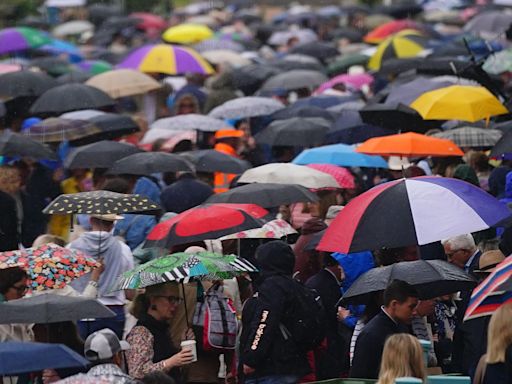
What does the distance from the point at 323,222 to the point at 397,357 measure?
13.6 ft

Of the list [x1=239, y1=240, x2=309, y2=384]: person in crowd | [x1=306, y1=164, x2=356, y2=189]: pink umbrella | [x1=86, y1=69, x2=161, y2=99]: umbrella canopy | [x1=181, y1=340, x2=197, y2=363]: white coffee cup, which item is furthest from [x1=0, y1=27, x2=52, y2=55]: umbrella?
[x1=181, y1=340, x2=197, y2=363]: white coffee cup

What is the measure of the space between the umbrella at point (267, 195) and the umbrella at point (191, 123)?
4491mm

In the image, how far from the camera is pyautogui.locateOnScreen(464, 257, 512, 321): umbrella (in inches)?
341

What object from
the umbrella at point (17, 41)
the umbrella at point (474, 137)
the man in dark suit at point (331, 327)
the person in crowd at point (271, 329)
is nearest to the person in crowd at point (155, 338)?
the person in crowd at point (271, 329)

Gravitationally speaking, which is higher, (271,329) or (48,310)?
(48,310)

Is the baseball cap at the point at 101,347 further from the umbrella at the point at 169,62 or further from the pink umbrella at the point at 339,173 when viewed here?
the umbrella at the point at 169,62

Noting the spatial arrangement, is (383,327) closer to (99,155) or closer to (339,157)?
(339,157)

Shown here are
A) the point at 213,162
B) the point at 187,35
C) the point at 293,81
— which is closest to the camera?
the point at 213,162

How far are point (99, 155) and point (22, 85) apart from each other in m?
4.98

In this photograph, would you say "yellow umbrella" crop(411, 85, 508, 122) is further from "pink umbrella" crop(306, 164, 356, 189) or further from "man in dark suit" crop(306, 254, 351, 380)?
"man in dark suit" crop(306, 254, 351, 380)

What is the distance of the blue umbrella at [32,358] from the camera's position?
7.75m

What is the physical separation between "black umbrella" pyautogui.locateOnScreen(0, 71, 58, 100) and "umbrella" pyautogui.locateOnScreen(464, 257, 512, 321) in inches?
447

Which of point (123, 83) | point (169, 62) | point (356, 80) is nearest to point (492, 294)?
point (123, 83)

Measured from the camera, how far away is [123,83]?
2092 cm
